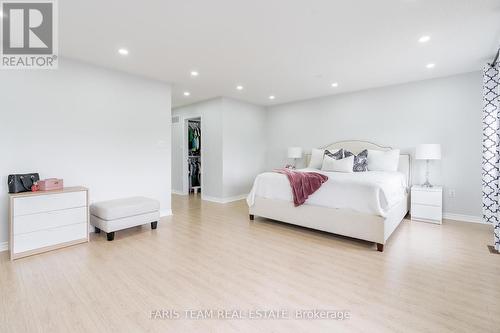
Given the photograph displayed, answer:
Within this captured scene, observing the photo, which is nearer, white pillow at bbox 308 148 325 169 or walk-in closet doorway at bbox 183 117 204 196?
white pillow at bbox 308 148 325 169

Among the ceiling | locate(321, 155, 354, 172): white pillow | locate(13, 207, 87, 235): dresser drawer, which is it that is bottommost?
locate(13, 207, 87, 235): dresser drawer

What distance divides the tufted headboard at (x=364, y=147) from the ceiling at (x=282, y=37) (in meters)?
1.30

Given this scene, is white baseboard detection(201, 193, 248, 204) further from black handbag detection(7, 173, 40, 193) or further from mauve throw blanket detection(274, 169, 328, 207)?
black handbag detection(7, 173, 40, 193)

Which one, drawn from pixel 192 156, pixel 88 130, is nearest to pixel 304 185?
pixel 88 130

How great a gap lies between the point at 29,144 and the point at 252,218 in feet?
10.7

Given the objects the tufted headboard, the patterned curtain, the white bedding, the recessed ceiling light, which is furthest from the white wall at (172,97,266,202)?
the patterned curtain

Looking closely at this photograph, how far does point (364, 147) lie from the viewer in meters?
4.89

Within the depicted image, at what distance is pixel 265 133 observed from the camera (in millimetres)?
6715

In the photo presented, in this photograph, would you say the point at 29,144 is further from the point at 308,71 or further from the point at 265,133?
the point at 265,133

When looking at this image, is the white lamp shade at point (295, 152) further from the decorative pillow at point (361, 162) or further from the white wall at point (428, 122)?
the decorative pillow at point (361, 162)

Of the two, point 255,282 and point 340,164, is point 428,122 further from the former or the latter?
point 255,282

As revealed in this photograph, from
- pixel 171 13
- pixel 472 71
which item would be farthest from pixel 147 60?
pixel 472 71

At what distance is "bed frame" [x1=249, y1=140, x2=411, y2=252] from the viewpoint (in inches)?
112

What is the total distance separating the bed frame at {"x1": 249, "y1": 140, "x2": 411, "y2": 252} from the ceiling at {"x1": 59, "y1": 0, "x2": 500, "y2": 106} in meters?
1.94
